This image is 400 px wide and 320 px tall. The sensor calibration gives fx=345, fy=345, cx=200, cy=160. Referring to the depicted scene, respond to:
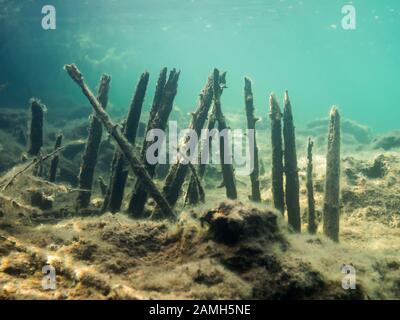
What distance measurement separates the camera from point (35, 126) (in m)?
8.62

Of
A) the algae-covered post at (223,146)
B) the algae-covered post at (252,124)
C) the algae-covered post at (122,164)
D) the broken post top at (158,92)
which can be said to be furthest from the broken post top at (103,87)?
the algae-covered post at (252,124)

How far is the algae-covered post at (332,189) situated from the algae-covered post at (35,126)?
6.71 metres

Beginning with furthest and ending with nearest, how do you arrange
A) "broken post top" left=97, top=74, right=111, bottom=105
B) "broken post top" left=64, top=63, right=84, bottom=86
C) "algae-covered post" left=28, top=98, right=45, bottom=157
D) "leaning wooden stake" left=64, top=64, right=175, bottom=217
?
"algae-covered post" left=28, top=98, right=45, bottom=157 < "broken post top" left=97, top=74, right=111, bottom=105 < "broken post top" left=64, top=63, right=84, bottom=86 < "leaning wooden stake" left=64, top=64, right=175, bottom=217

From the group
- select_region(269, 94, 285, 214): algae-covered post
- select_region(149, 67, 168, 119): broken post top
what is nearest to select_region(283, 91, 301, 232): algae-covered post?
select_region(269, 94, 285, 214): algae-covered post

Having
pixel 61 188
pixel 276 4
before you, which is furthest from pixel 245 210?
pixel 276 4

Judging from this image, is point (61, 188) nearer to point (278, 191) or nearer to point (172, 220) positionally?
point (172, 220)

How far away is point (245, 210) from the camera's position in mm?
4141

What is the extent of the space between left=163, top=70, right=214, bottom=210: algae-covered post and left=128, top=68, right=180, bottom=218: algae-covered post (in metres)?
0.42

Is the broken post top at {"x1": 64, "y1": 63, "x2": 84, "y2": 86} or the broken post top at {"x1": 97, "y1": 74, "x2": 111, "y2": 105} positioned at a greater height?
the broken post top at {"x1": 97, "y1": 74, "x2": 111, "y2": 105}

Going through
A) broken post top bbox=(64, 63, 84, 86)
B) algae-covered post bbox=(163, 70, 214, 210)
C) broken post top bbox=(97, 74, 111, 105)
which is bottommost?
algae-covered post bbox=(163, 70, 214, 210)

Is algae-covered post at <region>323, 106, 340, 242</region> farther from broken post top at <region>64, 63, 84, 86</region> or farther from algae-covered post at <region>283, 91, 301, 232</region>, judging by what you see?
broken post top at <region>64, 63, 84, 86</region>

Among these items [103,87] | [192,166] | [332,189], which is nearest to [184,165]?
[192,166]

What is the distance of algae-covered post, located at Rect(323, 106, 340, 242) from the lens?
6387 mm
